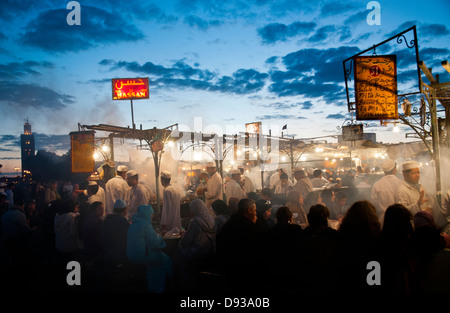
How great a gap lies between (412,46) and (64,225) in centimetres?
828

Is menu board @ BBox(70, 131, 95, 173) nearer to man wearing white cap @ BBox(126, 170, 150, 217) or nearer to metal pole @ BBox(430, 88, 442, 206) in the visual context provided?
man wearing white cap @ BBox(126, 170, 150, 217)

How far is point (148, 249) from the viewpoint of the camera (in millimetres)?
4805

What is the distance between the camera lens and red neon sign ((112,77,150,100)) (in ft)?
48.6

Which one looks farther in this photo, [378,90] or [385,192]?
[378,90]

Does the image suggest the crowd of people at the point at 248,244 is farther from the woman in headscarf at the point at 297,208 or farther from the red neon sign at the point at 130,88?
the red neon sign at the point at 130,88

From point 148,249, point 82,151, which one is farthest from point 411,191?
point 82,151

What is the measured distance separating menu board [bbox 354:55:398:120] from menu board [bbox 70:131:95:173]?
437 inches

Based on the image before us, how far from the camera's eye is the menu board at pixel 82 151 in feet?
40.7

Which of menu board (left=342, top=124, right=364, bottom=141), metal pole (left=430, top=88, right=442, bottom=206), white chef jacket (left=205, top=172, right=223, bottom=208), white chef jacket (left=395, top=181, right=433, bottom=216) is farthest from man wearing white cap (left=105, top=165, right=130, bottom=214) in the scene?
menu board (left=342, top=124, right=364, bottom=141)

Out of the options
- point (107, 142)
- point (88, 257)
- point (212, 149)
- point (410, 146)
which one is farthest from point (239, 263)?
point (410, 146)

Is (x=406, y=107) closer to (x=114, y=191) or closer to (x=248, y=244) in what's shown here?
(x=248, y=244)

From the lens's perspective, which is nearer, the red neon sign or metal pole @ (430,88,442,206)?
metal pole @ (430,88,442,206)

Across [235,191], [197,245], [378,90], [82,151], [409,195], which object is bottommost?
[197,245]

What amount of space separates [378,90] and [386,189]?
244 cm
